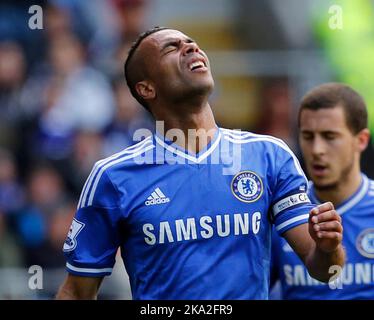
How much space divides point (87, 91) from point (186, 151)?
4.94m

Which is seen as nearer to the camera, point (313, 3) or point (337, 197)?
point (337, 197)

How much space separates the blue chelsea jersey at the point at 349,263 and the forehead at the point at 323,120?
35 centimetres

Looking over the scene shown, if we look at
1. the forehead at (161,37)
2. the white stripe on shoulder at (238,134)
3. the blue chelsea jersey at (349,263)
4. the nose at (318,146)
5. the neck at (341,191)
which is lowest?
the blue chelsea jersey at (349,263)

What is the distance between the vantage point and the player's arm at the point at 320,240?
410cm

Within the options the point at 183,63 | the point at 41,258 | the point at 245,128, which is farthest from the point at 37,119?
the point at 183,63

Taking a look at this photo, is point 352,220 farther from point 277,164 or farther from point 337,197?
point 277,164

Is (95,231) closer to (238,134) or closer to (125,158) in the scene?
(125,158)

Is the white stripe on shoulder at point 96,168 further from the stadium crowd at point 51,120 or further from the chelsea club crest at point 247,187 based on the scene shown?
the stadium crowd at point 51,120

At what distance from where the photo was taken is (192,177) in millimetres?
4531

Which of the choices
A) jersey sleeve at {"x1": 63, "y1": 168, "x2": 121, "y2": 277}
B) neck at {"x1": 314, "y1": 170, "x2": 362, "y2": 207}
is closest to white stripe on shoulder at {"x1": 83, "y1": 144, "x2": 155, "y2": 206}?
jersey sleeve at {"x1": 63, "y1": 168, "x2": 121, "y2": 277}

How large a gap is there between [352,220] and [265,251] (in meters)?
1.36

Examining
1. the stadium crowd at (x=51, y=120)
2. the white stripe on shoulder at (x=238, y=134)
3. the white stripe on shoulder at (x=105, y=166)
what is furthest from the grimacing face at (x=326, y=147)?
the stadium crowd at (x=51, y=120)

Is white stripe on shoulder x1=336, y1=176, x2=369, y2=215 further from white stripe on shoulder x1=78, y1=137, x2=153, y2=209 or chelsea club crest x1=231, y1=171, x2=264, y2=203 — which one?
white stripe on shoulder x1=78, y1=137, x2=153, y2=209
